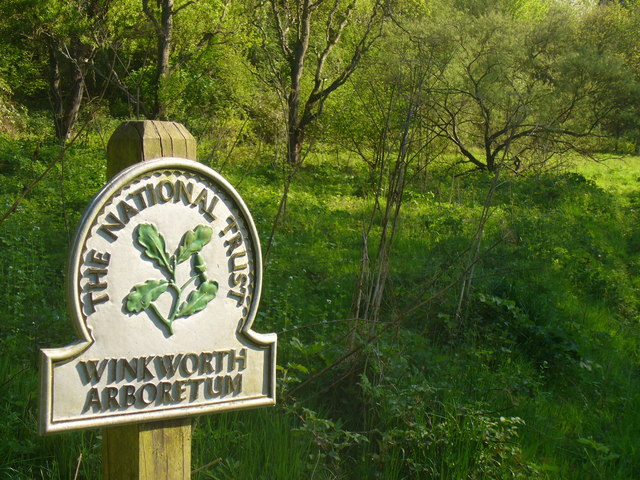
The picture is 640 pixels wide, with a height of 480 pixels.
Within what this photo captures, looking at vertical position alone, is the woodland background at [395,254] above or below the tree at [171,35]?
below

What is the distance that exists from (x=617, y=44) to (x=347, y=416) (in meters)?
20.3

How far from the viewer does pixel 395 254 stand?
352 inches

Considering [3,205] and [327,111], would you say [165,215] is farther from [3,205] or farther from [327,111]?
[327,111]

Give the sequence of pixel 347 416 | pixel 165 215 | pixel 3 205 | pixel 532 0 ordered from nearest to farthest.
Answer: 1. pixel 165 215
2. pixel 347 416
3. pixel 3 205
4. pixel 532 0

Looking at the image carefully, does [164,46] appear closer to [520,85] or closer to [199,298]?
[520,85]

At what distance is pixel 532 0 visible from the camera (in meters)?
44.1

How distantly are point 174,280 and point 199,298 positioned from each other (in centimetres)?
11

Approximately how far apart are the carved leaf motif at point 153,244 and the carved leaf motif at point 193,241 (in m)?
0.04

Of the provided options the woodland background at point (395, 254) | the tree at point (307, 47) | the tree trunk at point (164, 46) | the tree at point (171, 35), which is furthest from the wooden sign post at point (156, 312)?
the tree trunk at point (164, 46)

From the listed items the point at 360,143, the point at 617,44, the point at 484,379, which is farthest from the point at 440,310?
the point at 617,44

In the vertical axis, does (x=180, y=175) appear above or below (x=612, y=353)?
above

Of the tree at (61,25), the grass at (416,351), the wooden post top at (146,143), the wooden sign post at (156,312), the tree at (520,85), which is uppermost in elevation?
the tree at (61,25)

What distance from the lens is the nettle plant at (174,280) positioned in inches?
82.1

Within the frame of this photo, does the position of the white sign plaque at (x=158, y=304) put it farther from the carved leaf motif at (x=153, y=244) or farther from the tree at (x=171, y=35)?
the tree at (x=171, y=35)
